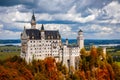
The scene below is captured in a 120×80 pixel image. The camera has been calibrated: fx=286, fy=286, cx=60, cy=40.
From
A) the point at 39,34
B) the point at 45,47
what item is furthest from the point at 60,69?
the point at 39,34

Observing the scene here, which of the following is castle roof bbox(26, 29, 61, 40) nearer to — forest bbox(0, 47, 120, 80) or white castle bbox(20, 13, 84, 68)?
white castle bbox(20, 13, 84, 68)

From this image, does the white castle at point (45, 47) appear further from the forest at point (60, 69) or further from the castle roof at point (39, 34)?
the forest at point (60, 69)

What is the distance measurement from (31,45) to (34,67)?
7031mm

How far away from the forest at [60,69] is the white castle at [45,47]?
184 centimetres

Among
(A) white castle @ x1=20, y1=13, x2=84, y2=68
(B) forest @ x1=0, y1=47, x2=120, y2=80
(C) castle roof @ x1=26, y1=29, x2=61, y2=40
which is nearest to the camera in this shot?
(B) forest @ x1=0, y1=47, x2=120, y2=80

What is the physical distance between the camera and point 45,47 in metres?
85.2

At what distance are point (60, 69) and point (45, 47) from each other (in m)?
7.90

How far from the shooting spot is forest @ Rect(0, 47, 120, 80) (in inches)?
2931

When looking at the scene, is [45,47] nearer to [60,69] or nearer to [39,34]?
[39,34]

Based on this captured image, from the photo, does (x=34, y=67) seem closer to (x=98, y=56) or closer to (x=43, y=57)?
(x=43, y=57)

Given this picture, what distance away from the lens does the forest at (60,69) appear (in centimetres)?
7444

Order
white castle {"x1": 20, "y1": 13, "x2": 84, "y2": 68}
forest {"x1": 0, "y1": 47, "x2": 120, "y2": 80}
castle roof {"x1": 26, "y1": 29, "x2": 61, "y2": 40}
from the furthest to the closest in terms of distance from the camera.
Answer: castle roof {"x1": 26, "y1": 29, "x2": 61, "y2": 40} < white castle {"x1": 20, "y1": 13, "x2": 84, "y2": 68} < forest {"x1": 0, "y1": 47, "x2": 120, "y2": 80}

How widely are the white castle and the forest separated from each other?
184 centimetres

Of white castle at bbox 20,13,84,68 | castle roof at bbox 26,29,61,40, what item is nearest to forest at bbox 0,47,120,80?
white castle at bbox 20,13,84,68
